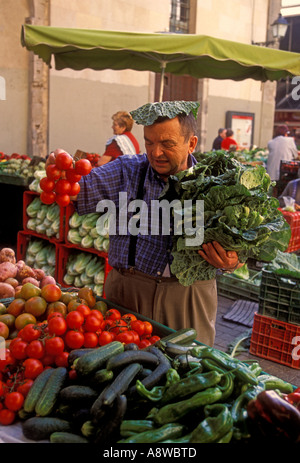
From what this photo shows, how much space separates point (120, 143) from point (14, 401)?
4.86 meters

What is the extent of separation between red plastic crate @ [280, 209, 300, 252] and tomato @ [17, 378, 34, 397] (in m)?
5.74

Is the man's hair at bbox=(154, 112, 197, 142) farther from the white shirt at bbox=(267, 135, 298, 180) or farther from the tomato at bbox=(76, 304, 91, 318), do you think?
the white shirt at bbox=(267, 135, 298, 180)

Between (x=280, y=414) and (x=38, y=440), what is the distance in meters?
0.96

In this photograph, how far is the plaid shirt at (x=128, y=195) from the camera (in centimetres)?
282

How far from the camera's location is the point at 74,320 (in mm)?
2430

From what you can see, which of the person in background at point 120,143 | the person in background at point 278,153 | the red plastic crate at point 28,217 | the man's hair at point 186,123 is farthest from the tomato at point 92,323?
the person in background at point 278,153

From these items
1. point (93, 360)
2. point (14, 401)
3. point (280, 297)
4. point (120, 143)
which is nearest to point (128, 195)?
point (93, 360)

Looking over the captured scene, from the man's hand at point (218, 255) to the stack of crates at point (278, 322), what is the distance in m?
2.40

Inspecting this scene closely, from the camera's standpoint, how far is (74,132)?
1178cm

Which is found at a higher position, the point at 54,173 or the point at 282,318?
the point at 54,173

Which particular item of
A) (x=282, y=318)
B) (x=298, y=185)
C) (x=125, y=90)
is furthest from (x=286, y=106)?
(x=282, y=318)

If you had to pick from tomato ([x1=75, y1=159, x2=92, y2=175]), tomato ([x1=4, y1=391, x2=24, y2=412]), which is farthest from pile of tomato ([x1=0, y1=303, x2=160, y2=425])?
tomato ([x1=75, y1=159, x2=92, y2=175])

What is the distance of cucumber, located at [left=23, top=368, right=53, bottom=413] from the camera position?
1979 mm
